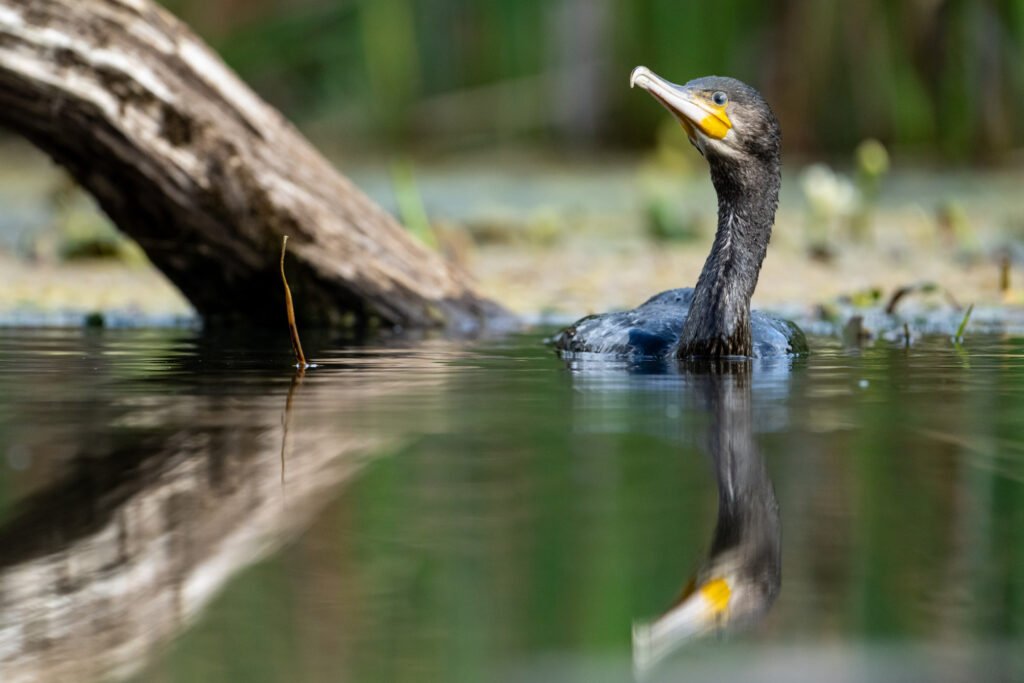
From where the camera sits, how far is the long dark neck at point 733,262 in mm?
4609

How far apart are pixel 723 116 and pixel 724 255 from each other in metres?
0.42

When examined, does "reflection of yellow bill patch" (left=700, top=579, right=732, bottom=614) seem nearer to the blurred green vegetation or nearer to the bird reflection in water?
the bird reflection in water

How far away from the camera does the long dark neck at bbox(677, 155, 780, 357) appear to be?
4.61 metres

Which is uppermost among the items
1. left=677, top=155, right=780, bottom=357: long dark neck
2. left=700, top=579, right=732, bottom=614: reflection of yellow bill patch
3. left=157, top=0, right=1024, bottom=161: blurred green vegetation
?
left=157, top=0, right=1024, bottom=161: blurred green vegetation

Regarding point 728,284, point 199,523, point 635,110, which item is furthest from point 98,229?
point 199,523

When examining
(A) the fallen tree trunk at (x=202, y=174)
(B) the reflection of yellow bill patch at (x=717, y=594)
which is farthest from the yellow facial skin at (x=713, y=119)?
(B) the reflection of yellow bill patch at (x=717, y=594)

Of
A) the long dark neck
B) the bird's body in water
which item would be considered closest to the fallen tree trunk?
the bird's body in water

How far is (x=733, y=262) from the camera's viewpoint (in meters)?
4.73

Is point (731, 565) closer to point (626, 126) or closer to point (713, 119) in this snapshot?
point (713, 119)

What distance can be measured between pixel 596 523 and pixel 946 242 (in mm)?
5912

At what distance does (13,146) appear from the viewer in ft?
42.1

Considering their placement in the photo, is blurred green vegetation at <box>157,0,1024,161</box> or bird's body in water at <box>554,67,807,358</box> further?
blurred green vegetation at <box>157,0,1024,161</box>

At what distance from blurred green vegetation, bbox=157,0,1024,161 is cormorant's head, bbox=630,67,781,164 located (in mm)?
4826

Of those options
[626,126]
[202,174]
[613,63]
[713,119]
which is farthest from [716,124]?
[626,126]
